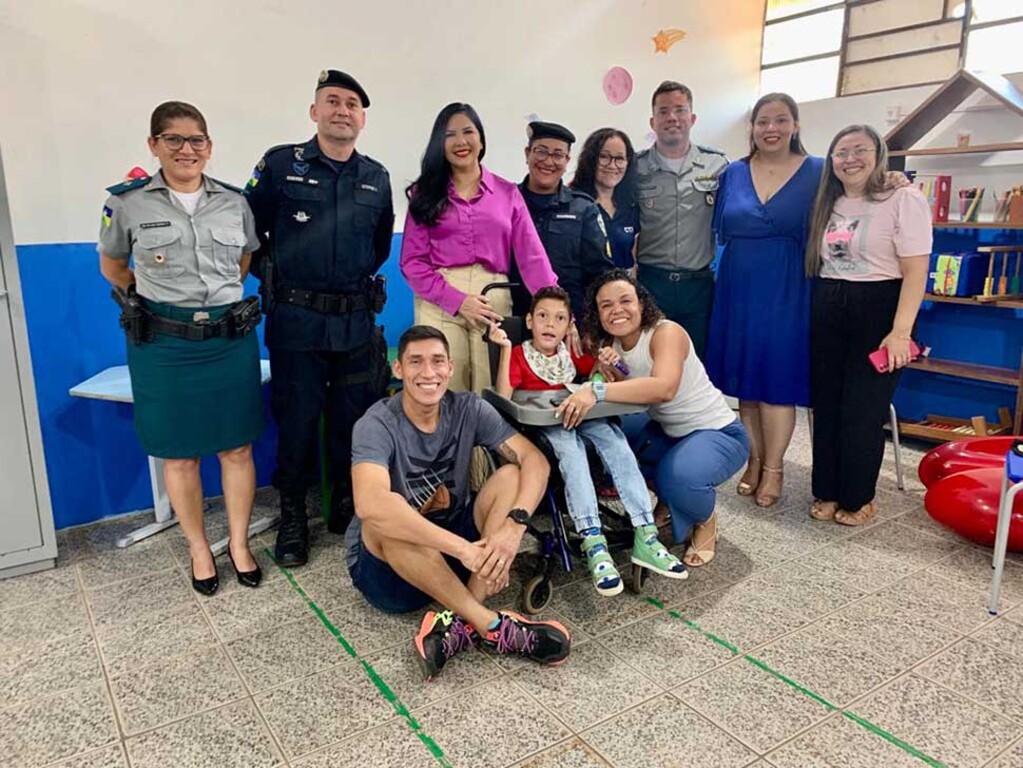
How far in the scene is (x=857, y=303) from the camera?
3076mm

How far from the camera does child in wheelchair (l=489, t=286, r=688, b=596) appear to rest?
2.46 meters

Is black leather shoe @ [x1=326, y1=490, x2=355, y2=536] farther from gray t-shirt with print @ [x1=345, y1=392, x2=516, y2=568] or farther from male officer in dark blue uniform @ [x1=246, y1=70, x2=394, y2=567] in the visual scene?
gray t-shirt with print @ [x1=345, y1=392, x2=516, y2=568]

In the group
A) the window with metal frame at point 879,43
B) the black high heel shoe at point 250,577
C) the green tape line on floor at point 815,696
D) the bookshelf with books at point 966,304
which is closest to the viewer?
the green tape line on floor at point 815,696

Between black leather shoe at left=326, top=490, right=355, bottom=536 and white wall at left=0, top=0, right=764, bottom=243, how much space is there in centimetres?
150

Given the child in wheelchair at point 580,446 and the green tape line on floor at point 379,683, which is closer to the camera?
the green tape line on floor at point 379,683

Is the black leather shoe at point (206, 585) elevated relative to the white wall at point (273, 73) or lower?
lower

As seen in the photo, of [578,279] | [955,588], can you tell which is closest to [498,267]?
[578,279]

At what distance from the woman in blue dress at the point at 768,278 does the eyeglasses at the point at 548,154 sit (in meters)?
0.82

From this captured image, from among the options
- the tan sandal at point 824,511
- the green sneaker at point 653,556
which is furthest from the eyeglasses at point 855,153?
the green sneaker at point 653,556

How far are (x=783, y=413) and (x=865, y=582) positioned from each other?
2.85 ft

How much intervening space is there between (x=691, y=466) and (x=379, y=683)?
1.30 m

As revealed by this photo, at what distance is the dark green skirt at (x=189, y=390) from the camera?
251cm

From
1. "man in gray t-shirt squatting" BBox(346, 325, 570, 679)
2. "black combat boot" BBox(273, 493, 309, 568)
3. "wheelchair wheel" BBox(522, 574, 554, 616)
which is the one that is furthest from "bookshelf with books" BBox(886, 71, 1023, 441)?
"black combat boot" BBox(273, 493, 309, 568)

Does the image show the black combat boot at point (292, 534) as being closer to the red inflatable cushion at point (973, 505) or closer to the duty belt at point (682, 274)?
the duty belt at point (682, 274)
